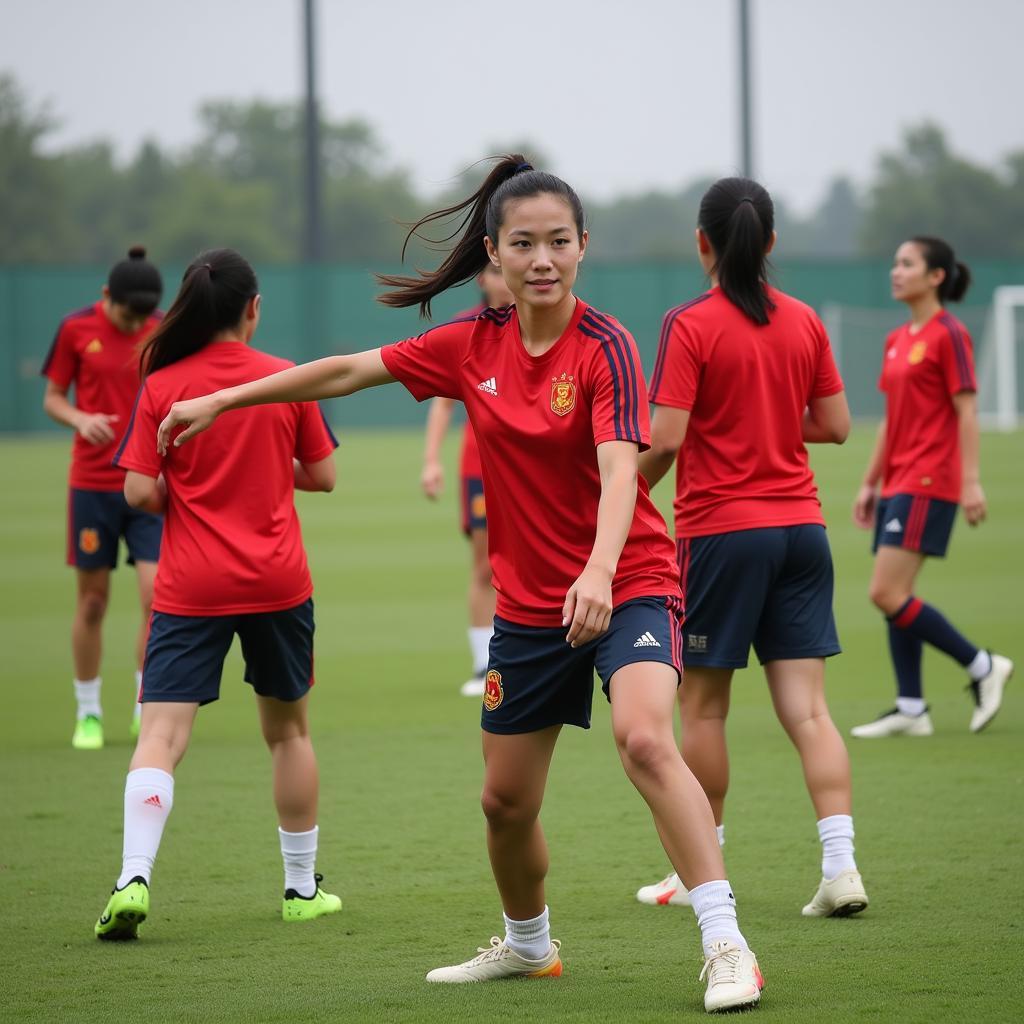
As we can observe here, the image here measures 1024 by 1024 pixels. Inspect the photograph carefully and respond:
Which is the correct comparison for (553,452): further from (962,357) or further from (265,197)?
(265,197)

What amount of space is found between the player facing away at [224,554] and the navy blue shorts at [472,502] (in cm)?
412

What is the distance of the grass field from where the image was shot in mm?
4258

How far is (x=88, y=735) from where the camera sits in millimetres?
7957

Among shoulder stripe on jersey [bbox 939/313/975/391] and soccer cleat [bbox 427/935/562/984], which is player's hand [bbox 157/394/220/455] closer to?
soccer cleat [bbox 427/935/562/984]

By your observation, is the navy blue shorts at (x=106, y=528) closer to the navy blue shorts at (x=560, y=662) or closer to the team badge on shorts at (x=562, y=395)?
the navy blue shorts at (x=560, y=662)

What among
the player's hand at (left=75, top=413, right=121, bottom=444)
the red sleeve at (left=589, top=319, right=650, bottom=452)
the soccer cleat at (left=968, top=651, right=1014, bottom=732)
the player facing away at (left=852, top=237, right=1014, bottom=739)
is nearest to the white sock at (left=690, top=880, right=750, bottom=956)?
the red sleeve at (left=589, top=319, right=650, bottom=452)

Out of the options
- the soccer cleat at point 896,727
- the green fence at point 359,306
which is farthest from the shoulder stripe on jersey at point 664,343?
the green fence at point 359,306

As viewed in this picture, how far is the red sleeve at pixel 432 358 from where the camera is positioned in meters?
4.29

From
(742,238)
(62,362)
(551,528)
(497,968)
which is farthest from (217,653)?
(62,362)

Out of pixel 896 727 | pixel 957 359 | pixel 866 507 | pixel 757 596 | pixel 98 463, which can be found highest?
pixel 957 359

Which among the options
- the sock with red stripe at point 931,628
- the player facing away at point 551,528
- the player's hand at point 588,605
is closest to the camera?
the player's hand at point 588,605

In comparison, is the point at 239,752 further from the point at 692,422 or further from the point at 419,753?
the point at 692,422

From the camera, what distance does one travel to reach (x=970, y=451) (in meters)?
7.70

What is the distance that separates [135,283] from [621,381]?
14.2 ft
